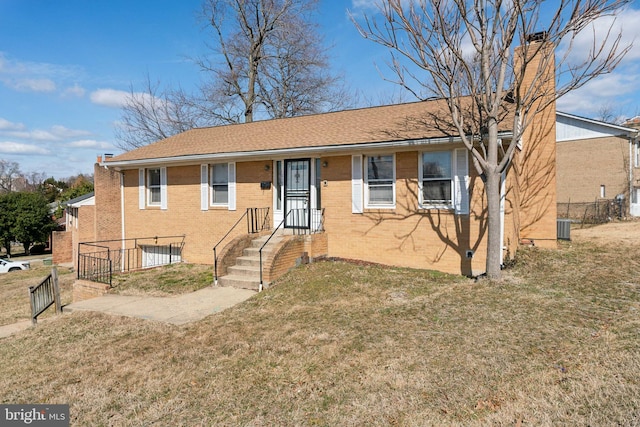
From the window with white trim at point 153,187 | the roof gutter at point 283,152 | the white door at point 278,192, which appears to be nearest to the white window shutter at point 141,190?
the window with white trim at point 153,187

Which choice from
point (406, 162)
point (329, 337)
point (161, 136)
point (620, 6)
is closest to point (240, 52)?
point (161, 136)

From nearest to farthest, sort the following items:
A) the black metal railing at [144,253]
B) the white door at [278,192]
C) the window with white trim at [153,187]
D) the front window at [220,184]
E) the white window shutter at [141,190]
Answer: the white door at [278,192] < the front window at [220,184] < the black metal railing at [144,253] < the window with white trim at [153,187] < the white window shutter at [141,190]

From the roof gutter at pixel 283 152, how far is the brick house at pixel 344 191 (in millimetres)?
33

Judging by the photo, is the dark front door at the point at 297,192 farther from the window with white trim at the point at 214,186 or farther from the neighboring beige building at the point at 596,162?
the neighboring beige building at the point at 596,162

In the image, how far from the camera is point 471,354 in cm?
461

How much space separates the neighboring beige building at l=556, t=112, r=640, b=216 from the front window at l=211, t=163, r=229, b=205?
21.9 m

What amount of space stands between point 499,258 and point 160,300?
289 inches

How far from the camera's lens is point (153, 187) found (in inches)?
570

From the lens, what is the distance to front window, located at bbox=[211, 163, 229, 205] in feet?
41.9

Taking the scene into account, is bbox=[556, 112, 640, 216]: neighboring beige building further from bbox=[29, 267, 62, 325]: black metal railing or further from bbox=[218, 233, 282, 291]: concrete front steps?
bbox=[29, 267, 62, 325]: black metal railing

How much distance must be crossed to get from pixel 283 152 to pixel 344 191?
6.92ft

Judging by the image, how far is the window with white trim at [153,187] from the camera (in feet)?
47.2

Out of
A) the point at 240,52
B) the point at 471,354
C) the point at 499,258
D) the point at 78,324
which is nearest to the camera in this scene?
the point at 471,354

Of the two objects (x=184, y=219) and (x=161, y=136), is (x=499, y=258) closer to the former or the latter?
(x=184, y=219)
